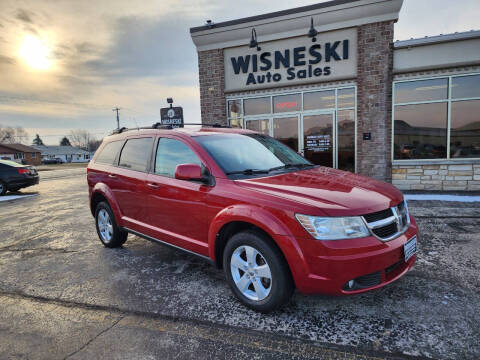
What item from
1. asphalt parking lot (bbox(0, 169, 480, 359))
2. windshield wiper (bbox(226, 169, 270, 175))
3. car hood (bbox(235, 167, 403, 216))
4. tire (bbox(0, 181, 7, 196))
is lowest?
asphalt parking lot (bbox(0, 169, 480, 359))

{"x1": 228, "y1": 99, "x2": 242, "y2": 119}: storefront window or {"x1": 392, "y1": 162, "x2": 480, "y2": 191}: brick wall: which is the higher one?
{"x1": 228, "y1": 99, "x2": 242, "y2": 119}: storefront window

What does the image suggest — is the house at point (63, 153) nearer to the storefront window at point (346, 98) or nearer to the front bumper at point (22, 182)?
the front bumper at point (22, 182)

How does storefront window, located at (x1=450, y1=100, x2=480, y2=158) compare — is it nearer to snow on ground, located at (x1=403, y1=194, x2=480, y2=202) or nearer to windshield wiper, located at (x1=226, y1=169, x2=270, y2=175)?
snow on ground, located at (x1=403, y1=194, x2=480, y2=202)

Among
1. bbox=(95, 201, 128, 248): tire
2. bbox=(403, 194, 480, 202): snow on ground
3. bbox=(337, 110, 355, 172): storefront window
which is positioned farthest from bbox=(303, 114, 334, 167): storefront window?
bbox=(95, 201, 128, 248): tire

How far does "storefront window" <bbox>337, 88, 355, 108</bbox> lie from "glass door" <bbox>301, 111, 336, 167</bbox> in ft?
1.27

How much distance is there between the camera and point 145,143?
4.01m

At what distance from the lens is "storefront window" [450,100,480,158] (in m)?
8.24

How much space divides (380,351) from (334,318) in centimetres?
49

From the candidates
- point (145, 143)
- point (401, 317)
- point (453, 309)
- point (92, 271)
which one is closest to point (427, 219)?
point (453, 309)

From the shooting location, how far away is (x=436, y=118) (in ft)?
27.8

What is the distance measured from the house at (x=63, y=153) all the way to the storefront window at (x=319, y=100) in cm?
10513

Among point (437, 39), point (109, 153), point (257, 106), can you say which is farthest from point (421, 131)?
point (109, 153)

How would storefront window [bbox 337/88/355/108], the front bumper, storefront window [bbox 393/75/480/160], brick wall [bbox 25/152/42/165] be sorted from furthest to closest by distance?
brick wall [bbox 25/152/42/165] < the front bumper < storefront window [bbox 337/88/355/108] < storefront window [bbox 393/75/480/160]

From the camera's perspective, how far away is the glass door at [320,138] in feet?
30.5
